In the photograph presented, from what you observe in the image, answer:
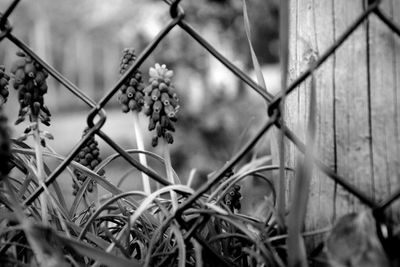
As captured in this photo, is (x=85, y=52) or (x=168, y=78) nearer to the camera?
(x=168, y=78)

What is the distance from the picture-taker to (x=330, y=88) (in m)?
0.76

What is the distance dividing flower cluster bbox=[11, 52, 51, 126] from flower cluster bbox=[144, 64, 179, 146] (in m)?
0.21

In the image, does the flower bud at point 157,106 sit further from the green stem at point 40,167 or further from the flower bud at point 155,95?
the green stem at point 40,167

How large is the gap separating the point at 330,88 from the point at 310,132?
155 millimetres

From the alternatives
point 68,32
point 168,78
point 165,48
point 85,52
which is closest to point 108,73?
point 85,52

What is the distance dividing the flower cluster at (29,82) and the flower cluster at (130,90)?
22cm

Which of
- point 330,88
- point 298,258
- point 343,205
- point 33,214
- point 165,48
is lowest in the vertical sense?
point 33,214

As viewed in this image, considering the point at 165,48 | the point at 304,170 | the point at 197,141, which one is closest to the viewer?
the point at 304,170

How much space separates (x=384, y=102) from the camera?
2.36ft

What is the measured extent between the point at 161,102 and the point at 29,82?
254 mm

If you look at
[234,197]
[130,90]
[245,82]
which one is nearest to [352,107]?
[245,82]

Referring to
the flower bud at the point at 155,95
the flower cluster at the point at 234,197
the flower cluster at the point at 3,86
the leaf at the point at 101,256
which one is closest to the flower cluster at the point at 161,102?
the flower bud at the point at 155,95

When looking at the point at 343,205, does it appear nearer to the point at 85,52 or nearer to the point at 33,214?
the point at 33,214

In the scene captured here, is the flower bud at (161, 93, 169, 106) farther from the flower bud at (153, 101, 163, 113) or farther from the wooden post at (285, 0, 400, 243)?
the wooden post at (285, 0, 400, 243)
